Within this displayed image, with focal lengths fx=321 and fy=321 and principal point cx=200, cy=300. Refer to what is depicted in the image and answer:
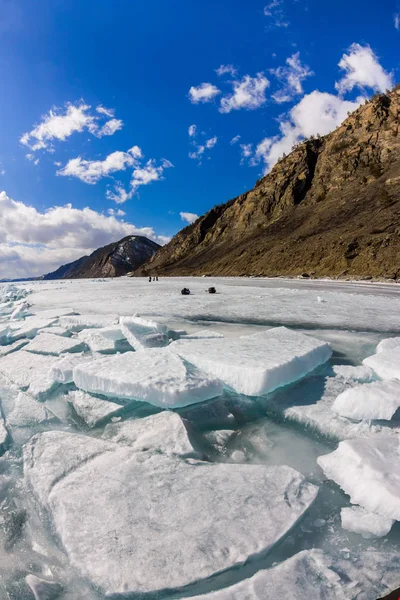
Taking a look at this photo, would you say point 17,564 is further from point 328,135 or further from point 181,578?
point 328,135

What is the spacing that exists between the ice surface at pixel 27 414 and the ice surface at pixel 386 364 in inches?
146

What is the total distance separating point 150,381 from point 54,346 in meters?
3.32

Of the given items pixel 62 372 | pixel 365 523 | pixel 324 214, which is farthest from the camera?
pixel 324 214

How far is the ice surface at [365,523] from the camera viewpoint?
1.75 m

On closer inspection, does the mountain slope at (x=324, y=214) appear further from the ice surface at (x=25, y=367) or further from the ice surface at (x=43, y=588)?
the ice surface at (x=43, y=588)

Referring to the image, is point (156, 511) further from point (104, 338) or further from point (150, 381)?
point (104, 338)

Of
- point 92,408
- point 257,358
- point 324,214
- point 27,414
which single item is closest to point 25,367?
point 27,414

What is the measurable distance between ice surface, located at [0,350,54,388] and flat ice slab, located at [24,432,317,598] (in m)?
2.12

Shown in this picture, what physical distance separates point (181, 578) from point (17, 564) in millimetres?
903

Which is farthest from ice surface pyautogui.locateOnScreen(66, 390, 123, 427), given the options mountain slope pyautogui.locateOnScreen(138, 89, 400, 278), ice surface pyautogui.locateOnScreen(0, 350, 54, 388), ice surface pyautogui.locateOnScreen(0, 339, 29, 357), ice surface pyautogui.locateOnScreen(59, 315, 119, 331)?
mountain slope pyautogui.locateOnScreen(138, 89, 400, 278)

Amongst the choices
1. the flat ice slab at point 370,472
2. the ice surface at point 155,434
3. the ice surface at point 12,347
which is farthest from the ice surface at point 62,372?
the flat ice slab at point 370,472

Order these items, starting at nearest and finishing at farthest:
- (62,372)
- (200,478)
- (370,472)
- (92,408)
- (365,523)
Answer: (365,523)
(370,472)
(200,478)
(92,408)
(62,372)

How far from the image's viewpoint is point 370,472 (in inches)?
79.7

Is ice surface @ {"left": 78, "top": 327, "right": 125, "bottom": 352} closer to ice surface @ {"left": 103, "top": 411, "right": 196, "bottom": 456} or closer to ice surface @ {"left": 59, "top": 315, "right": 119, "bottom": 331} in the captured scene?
Answer: ice surface @ {"left": 59, "top": 315, "right": 119, "bottom": 331}
